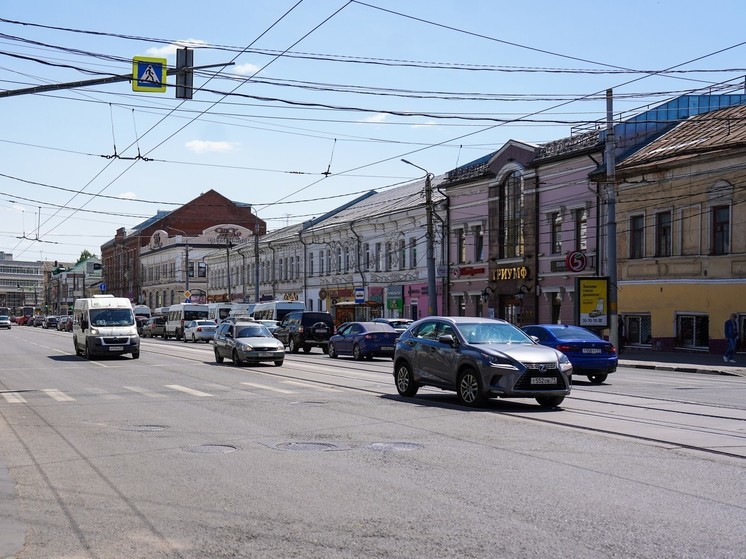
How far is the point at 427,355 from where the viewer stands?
17109 mm

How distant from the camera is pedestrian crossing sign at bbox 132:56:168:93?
1758 centimetres

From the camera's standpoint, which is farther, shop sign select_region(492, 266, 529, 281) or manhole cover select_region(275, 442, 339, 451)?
shop sign select_region(492, 266, 529, 281)

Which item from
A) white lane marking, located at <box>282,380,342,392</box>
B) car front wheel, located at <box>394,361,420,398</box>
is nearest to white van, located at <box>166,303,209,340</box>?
white lane marking, located at <box>282,380,342,392</box>

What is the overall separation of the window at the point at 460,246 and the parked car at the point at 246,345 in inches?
897

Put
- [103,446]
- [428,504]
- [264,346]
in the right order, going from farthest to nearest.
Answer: [264,346] → [103,446] → [428,504]

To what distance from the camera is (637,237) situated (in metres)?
40.1

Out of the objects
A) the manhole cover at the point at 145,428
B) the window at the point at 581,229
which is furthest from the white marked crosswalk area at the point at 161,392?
the window at the point at 581,229

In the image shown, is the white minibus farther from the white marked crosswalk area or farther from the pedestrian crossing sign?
the pedestrian crossing sign

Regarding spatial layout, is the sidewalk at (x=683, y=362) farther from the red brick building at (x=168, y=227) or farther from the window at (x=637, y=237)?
the red brick building at (x=168, y=227)

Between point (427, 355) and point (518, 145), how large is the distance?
31415 mm

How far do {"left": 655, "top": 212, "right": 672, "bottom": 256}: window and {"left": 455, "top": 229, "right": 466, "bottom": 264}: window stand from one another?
1480 cm

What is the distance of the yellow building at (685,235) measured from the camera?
3512 centimetres

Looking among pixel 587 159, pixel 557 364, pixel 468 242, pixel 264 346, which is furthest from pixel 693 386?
pixel 468 242

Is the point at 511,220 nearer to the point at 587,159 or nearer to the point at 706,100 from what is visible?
the point at 587,159
